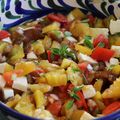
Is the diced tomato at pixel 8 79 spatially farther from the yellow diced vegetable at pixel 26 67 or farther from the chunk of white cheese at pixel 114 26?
the chunk of white cheese at pixel 114 26

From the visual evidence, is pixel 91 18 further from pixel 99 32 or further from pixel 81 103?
pixel 81 103

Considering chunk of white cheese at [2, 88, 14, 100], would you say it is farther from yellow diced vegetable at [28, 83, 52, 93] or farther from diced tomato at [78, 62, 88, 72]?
diced tomato at [78, 62, 88, 72]

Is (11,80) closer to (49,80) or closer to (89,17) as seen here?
(49,80)

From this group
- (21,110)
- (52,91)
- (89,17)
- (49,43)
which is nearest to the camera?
(21,110)

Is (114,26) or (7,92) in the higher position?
(114,26)

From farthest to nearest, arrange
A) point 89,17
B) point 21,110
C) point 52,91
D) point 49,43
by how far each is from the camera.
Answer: point 89,17
point 49,43
point 52,91
point 21,110

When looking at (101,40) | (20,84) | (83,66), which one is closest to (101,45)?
(101,40)

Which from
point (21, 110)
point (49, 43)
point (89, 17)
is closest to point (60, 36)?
point (49, 43)
